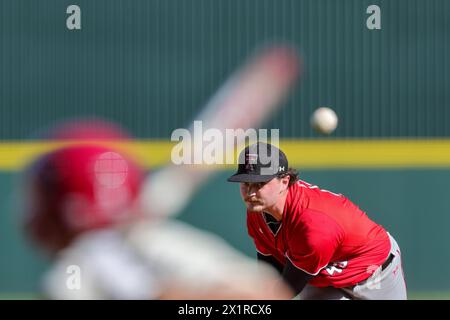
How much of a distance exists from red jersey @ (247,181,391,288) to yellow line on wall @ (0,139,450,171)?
188 centimetres

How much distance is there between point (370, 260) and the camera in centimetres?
436

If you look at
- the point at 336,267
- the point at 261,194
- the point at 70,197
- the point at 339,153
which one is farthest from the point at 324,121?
the point at 70,197

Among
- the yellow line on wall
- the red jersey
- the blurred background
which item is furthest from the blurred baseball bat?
the red jersey

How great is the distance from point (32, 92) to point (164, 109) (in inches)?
42.4

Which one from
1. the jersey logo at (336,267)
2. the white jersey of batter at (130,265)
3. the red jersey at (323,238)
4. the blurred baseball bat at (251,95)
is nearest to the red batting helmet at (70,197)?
the white jersey of batter at (130,265)

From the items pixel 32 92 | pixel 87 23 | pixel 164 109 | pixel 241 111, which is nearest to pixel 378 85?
pixel 241 111

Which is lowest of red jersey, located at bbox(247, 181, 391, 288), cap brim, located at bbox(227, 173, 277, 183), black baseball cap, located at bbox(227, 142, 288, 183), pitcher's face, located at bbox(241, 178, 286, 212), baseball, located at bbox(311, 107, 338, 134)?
red jersey, located at bbox(247, 181, 391, 288)

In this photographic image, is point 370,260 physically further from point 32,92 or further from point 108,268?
point 32,92

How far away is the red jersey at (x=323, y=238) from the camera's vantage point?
156 inches

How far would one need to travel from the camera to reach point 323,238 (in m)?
3.98

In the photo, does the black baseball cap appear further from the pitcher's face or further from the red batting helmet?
the red batting helmet

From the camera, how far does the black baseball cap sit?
13.0ft

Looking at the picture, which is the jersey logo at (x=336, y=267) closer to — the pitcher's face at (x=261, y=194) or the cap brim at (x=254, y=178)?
the pitcher's face at (x=261, y=194)

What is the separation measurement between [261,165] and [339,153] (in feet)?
8.12
